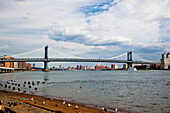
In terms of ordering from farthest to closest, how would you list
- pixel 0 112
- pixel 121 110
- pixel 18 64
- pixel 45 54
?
pixel 18 64
pixel 45 54
pixel 121 110
pixel 0 112

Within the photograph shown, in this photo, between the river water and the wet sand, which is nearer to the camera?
the wet sand

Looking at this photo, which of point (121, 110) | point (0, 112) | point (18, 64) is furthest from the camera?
point (18, 64)

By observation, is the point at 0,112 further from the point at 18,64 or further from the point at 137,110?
the point at 18,64

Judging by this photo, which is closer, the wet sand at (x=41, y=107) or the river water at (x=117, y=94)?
the wet sand at (x=41, y=107)

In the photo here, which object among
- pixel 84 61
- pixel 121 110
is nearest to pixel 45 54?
pixel 84 61

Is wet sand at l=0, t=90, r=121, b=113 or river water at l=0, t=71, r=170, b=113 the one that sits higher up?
wet sand at l=0, t=90, r=121, b=113

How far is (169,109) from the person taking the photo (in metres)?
11.0

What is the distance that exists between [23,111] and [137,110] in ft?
22.4

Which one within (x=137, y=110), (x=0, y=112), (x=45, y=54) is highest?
(x=45, y=54)

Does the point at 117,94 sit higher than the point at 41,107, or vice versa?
the point at 41,107

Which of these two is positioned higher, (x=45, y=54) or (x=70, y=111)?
(x=45, y=54)

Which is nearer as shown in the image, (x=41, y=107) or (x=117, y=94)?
(x=41, y=107)

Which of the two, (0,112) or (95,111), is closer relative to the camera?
(0,112)

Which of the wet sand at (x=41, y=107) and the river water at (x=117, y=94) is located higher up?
the wet sand at (x=41, y=107)
